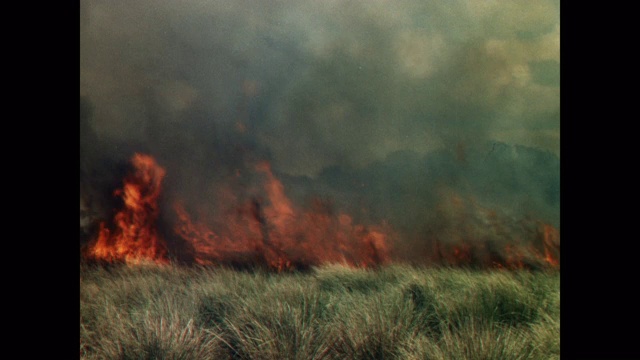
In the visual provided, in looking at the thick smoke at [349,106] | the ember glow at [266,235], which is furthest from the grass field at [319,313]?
the thick smoke at [349,106]

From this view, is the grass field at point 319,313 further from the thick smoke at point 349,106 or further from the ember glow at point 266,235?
the thick smoke at point 349,106

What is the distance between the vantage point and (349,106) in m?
3.11

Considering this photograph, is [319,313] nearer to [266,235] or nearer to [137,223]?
[266,235]

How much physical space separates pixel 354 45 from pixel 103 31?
5.85ft

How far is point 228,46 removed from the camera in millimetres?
3123

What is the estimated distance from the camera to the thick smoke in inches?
117

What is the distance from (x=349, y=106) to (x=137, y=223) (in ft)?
5.53

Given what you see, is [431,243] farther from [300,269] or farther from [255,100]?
[255,100]

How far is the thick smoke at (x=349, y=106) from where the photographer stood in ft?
9.78

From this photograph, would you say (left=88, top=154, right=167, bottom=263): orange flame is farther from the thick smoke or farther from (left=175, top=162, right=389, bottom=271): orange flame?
(left=175, top=162, right=389, bottom=271): orange flame

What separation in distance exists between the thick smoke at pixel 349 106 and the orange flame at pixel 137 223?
0.09 m

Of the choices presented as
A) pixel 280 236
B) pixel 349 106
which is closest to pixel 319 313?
pixel 280 236

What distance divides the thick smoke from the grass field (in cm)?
34

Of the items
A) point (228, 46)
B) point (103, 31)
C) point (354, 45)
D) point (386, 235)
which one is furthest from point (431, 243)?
point (103, 31)
